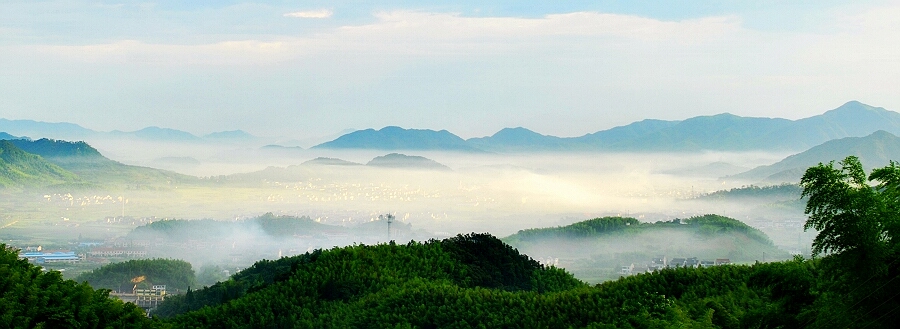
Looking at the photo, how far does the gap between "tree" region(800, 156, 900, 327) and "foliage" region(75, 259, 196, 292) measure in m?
61.0

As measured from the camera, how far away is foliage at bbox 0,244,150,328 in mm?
21984

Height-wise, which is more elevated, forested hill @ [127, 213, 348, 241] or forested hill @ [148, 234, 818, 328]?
forested hill @ [127, 213, 348, 241]

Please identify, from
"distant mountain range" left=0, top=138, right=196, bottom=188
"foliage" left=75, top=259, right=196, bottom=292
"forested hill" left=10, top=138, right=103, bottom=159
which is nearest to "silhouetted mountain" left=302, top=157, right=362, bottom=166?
"distant mountain range" left=0, top=138, right=196, bottom=188

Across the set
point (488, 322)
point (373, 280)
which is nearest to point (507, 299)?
point (488, 322)

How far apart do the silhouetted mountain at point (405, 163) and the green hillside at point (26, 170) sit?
57609 millimetres

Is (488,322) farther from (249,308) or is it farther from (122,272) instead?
(122,272)

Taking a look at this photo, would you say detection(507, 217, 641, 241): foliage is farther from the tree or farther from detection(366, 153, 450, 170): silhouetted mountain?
detection(366, 153, 450, 170): silhouetted mountain

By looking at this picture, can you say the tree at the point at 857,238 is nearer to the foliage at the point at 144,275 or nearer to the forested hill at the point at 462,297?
the forested hill at the point at 462,297

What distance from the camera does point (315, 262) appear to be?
1532 inches

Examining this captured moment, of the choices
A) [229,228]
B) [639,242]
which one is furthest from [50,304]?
[229,228]

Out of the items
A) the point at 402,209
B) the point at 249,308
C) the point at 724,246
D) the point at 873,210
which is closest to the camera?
the point at 873,210

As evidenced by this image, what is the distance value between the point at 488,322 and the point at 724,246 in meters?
66.3

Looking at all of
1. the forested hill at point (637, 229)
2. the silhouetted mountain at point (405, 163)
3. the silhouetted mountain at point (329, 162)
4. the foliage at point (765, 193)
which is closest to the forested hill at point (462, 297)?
the forested hill at point (637, 229)

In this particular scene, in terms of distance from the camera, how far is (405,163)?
195 meters
